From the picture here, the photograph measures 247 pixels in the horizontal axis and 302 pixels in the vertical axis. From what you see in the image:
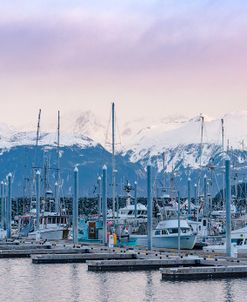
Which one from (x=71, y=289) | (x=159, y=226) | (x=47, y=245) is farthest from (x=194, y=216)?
(x=71, y=289)

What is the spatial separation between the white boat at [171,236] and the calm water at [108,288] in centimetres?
2405

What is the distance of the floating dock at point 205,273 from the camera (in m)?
62.8

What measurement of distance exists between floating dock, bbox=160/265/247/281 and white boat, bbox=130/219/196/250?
31.0 metres

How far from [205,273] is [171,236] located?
105ft

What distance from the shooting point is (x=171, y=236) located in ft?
313

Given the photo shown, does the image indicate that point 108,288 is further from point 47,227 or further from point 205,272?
point 47,227

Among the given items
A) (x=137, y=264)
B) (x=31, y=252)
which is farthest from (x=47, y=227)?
(x=137, y=264)

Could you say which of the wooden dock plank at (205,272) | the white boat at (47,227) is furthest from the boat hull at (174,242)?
the wooden dock plank at (205,272)

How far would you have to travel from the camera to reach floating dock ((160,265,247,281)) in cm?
6284

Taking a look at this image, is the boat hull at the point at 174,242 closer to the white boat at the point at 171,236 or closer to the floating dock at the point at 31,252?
the white boat at the point at 171,236

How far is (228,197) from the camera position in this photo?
72.8 meters

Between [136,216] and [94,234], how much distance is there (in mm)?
6216

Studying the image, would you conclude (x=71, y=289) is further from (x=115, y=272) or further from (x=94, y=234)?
(x=94, y=234)

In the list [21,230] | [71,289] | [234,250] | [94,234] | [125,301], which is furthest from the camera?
[21,230]
